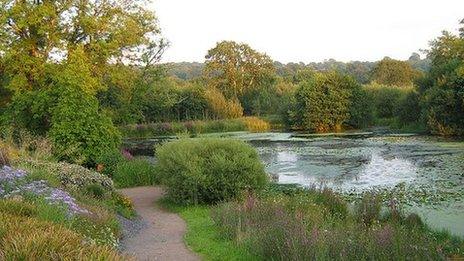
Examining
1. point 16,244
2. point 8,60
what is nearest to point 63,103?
point 8,60

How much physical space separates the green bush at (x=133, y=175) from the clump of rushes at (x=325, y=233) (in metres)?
8.33

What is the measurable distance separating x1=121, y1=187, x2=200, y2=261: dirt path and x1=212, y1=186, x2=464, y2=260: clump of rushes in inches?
40.8

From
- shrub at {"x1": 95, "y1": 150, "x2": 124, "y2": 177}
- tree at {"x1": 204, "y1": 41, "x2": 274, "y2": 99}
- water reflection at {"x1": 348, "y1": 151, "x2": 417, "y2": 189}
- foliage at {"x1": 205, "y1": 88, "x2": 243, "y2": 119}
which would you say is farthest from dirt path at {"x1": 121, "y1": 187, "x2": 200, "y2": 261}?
tree at {"x1": 204, "y1": 41, "x2": 274, "y2": 99}

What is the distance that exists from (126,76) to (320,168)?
1245 cm

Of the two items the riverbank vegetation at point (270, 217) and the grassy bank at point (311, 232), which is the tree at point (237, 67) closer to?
the riverbank vegetation at point (270, 217)

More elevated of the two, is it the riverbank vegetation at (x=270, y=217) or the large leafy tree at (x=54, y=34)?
the large leafy tree at (x=54, y=34)

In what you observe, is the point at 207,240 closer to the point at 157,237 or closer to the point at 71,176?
the point at 157,237

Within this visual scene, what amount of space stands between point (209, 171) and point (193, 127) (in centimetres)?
3829

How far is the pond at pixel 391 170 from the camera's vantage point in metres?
15.0

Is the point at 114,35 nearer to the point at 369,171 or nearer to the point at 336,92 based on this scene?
the point at 369,171

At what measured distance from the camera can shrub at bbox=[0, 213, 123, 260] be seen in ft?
16.7

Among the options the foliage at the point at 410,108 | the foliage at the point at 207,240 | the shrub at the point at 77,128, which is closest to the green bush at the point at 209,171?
the foliage at the point at 207,240

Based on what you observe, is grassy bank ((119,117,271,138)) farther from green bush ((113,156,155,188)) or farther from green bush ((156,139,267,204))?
green bush ((156,139,267,204))

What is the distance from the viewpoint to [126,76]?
96.2ft
